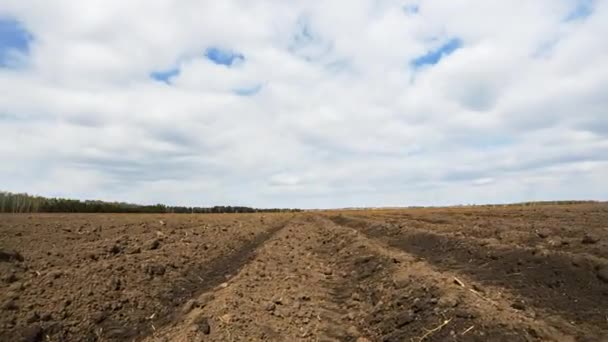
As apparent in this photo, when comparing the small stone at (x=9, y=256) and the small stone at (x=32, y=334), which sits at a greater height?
the small stone at (x=9, y=256)

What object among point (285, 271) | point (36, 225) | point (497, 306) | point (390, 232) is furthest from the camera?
point (390, 232)

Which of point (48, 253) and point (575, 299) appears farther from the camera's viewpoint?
point (48, 253)

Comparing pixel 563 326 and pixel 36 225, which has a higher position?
pixel 36 225

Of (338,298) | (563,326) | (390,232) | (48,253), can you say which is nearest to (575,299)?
(563,326)

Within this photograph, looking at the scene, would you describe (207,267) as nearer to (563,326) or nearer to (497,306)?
(497,306)

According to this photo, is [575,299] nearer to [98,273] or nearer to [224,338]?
[224,338]

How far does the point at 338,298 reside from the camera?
975 centimetres

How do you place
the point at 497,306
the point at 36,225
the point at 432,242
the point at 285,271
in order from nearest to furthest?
the point at 497,306
the point at 285,271
the point at 432,242
the point at 36,225

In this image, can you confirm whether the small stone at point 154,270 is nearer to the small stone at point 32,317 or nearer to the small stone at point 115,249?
the small stone at point 115,249

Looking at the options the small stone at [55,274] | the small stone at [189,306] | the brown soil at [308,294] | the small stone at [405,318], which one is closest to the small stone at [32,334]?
the brown soil at [308,294]

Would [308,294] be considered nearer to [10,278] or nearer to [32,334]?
[32,334]

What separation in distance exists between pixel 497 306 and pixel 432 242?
26.9 ft

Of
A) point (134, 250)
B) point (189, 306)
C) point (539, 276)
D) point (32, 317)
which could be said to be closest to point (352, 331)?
point (189, 306)

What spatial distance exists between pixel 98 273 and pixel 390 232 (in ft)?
41.3
